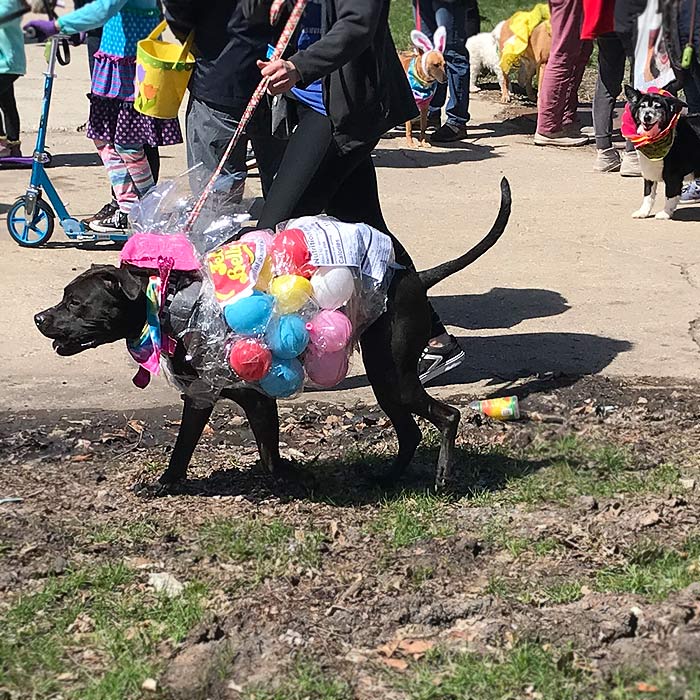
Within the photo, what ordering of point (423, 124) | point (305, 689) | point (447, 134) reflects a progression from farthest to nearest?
1. point (447, 134)
2. point (423, 124)
3. point (305, 689)

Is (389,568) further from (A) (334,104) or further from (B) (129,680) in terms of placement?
(A) (334,104)

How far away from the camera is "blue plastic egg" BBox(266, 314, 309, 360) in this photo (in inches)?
148

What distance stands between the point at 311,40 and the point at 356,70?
0.38 metres

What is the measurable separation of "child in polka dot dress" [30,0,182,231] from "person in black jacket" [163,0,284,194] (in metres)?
1.89

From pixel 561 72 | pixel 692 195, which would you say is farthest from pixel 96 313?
pixel 561 72

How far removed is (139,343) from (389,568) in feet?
3.50

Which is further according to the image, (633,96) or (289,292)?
(633,96)

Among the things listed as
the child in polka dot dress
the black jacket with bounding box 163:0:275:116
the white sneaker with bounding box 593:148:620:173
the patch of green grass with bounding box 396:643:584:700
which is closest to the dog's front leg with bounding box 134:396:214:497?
the patch of green grass with bounding box 396:643:584:700

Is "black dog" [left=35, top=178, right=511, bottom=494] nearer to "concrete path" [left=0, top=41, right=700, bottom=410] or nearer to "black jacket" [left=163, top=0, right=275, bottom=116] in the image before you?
"concrete path" [left=0, top=41, right=700, bottom=410]

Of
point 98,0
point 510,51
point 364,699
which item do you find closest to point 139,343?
point 364,699

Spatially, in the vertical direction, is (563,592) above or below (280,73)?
below

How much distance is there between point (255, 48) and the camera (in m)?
5.14

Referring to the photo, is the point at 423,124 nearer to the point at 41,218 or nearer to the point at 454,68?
the point at 454,68

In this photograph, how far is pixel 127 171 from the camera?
7.50m
